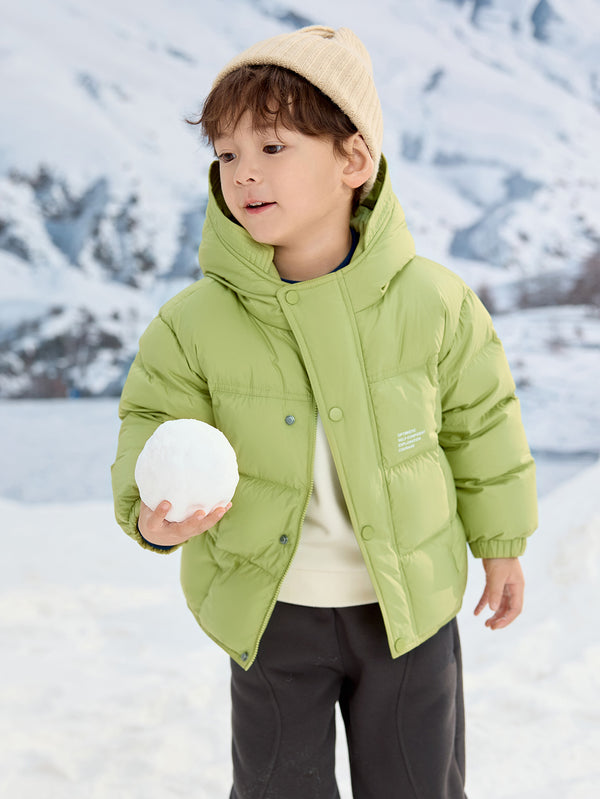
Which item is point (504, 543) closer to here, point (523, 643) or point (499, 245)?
point (523, 643)

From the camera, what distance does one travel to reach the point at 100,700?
1.45 m

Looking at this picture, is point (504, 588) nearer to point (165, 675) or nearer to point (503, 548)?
point (503, 548)

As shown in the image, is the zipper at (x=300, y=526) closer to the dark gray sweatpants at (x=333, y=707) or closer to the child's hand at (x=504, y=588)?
the dark gray sweatpants at (x=333, y=707)

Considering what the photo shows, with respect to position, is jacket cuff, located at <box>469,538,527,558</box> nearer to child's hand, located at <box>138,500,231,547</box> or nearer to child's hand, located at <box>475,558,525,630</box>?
child's hand, located at <box>475,558,525,630</box>

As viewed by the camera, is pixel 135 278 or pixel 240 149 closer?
pixel 240 149

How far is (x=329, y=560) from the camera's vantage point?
2.72 ft

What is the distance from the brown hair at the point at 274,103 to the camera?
0.76m

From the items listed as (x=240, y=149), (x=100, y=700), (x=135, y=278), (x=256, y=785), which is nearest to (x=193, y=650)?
(x=100, y=700)

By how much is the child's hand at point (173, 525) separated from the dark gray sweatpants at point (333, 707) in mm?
166

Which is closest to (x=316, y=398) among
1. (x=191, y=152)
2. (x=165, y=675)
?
(x=165, y=675)

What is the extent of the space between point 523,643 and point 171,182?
3.17m

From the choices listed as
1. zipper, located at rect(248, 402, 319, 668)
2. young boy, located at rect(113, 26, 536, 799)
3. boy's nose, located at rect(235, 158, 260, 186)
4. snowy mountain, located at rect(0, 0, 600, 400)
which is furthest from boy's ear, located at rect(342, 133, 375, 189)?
snowy mountain, located at rect(0, 0, 600, 400)

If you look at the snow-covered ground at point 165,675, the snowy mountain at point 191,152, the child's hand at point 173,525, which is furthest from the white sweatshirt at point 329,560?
the snowy mountain at point 191,152

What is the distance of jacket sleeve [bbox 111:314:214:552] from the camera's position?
32.4 inches
